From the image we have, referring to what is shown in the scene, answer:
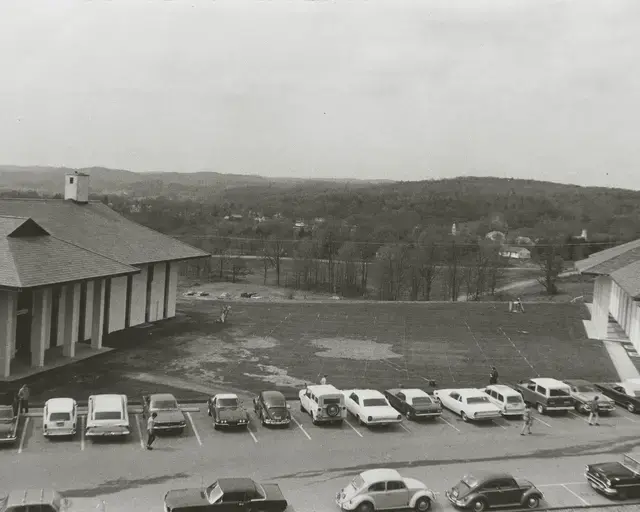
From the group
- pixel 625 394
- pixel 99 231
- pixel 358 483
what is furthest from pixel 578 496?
pixel 99 231

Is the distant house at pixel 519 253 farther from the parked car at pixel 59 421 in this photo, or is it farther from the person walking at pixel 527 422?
the parked car at pixel 59 421

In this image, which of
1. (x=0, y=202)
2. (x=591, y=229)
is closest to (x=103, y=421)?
(x=0, y=202)

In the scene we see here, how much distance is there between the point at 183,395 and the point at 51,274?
30.9ft

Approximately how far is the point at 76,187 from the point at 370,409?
3312 centimetres

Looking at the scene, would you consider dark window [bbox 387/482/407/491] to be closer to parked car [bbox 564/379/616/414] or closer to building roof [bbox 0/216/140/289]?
parked car [bbox 564/379/616/414]

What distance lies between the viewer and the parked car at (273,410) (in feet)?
92.5

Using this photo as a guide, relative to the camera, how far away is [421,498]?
20516 millimetres

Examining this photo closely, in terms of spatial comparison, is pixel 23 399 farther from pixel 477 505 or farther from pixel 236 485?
pixel 477 505

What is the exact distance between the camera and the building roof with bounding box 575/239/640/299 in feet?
142

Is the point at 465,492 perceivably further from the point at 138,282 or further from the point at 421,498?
the point at 138,282

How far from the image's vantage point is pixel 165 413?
27141mm

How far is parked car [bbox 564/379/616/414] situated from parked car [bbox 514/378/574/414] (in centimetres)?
51

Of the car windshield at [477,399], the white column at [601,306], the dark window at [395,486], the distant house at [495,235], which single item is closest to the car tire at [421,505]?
the dark window at [395,486]

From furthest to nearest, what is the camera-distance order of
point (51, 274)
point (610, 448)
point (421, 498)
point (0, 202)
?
Result: point (0, 202) → point (51, 274) → point (610, 448) → point (421, 498)
